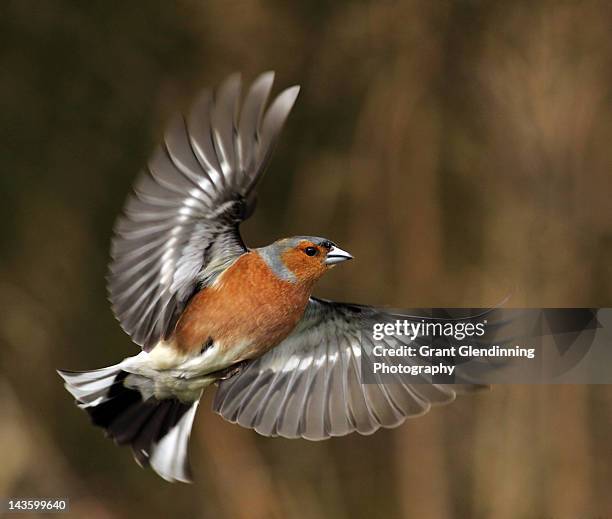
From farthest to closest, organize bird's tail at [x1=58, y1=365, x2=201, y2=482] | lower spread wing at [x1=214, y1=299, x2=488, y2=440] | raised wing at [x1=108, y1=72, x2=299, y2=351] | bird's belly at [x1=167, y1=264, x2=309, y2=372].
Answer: lower spread wing at [x1=214, y1=299, x2=488, y2=440] → bird's tail at [x1=58, y1=365, x2=201, y2=482] → bird's belly at [x1=167, y1=264, x2=309, y2=372] → raised wing at [x1=108, y1=72, x2=299, y2=351]

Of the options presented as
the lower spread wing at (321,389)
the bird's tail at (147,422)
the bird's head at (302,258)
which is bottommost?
the bird's tail at (147,422)

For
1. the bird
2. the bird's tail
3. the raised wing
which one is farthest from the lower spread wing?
the raised wing

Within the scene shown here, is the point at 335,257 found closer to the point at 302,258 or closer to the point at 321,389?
the point at 302,258

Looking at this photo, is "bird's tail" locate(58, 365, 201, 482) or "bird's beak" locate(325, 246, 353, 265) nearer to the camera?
"bird's beak" locate(325, 246, 353, 265)

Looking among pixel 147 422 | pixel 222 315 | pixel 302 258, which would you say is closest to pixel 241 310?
pixel 222 315

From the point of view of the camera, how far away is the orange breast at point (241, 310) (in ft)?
7.73

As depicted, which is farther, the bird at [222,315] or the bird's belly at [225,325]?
the bird's belly at [225,325]

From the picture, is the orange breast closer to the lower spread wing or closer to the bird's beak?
the bird's beak

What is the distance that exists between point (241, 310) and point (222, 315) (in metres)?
0.05

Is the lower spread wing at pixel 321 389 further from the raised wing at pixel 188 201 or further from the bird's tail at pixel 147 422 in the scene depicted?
the raised wing at pixel 188 201

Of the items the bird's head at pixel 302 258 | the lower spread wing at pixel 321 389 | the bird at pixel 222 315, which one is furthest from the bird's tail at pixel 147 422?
the bird's head at pixel 302 258

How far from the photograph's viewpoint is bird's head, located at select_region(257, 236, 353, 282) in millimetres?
2402

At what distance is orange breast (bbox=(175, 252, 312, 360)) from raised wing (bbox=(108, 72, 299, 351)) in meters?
0.08

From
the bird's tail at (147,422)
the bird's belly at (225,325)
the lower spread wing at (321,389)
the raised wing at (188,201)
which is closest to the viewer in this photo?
the raised wing at (188,201)
